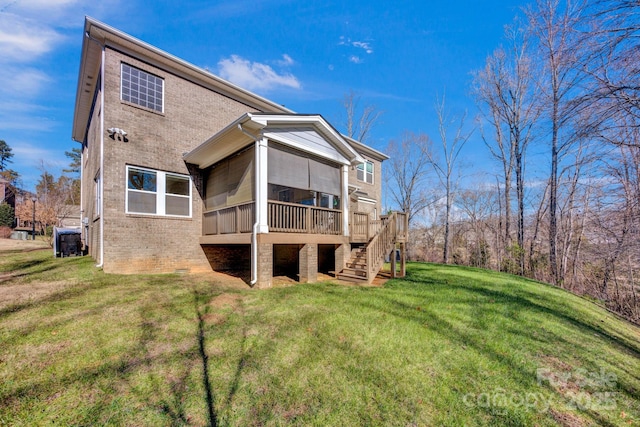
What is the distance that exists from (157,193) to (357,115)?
23.0 metres

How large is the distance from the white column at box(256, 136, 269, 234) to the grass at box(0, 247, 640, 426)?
2.15 m

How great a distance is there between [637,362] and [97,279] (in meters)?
11.9

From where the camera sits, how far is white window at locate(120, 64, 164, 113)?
29.3ft

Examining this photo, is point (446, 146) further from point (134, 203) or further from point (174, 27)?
point (134, 203)

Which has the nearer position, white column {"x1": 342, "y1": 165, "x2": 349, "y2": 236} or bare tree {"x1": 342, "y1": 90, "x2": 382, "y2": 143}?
white column {"x1": 342, "y1": 165, "x2": 349, "y2": 236}

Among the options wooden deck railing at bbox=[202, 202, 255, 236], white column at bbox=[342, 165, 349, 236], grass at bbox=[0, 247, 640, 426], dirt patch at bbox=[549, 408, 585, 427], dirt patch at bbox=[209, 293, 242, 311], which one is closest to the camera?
grass at bbox=[0, 247, 640, 426]

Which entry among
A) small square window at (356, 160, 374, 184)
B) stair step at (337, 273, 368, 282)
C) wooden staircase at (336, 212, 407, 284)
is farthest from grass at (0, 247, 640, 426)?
small square window at (356, 160, 374, 184)

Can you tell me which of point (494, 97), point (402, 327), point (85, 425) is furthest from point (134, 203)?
point (494, 97)

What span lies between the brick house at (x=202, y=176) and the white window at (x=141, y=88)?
0.11 feet

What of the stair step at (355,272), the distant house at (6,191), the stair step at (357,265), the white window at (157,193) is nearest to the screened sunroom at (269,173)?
the white window at (157,193)

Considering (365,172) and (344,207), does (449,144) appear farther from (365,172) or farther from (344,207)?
(344,207)

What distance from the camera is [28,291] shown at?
19.6 ft

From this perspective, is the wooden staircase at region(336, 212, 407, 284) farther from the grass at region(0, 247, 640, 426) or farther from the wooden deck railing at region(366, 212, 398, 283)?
the grass at region(0, 247, 640, 426)

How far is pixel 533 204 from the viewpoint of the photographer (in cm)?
1734
